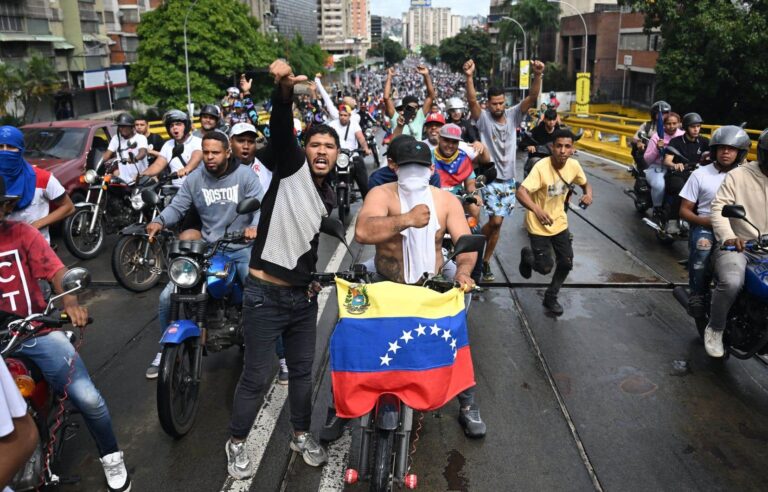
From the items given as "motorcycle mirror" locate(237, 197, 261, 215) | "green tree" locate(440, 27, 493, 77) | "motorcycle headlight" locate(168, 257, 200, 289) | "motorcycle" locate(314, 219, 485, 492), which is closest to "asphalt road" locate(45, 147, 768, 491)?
"motorcycle" locate(314, 219, 485, 492)

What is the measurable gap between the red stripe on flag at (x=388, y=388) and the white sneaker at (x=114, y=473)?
1.48 metres

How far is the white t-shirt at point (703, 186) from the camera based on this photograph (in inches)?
247

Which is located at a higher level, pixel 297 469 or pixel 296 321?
pixel 296 321

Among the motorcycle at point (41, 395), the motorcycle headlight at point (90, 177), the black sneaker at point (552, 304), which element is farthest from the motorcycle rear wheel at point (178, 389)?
the motorcycle headlight at point (90, 177)

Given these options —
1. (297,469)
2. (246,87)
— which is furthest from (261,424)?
(246,87)

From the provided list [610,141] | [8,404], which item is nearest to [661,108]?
[8,404]

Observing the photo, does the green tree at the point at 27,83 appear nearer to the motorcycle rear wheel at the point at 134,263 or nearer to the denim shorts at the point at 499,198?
the motorcycle rear wheel at the point at 134,263

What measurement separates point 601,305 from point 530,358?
5.76ft

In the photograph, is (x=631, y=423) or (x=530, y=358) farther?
(x=530, y=358)

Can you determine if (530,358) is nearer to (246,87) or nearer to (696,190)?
(696,190)

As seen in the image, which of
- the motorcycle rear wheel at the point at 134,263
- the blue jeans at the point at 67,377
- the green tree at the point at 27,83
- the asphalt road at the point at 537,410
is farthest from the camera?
the green tree at the point at 27,83

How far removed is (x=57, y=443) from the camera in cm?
381

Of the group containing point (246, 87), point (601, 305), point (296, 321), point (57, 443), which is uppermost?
point (246, 87)

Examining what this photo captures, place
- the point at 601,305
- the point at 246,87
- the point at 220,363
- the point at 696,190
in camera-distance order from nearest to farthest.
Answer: the point at 220,363 < the point at 696,190 < the point at 601,305 < the point at 246,87
